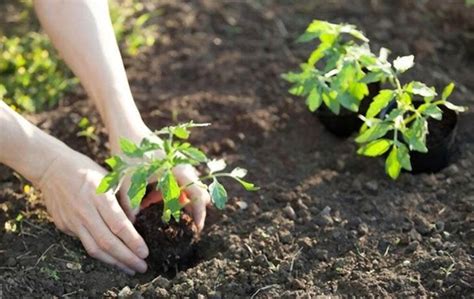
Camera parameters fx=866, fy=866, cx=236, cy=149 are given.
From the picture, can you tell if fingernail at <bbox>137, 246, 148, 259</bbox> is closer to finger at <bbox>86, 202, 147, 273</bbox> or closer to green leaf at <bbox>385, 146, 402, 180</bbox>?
finger at <bbox>86, 202, 147, 273</bbox>

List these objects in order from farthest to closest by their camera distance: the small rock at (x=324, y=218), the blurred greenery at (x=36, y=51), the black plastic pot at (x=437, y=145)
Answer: the blurred greenery at (x=36, y=51)
the black plastic pot at (x=437, y=145)
the small rock at (x=324, y=218)

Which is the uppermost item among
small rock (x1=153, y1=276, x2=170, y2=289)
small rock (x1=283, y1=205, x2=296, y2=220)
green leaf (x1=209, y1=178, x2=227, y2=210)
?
green leaf (x1=209, y1=178, x2=227, y2=210)

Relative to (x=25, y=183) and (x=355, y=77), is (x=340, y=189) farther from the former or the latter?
(x=25, y=183)

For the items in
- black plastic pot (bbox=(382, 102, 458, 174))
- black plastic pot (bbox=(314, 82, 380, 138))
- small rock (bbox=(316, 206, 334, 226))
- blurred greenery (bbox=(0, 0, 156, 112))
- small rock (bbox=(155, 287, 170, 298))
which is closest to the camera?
small rock (bbox=(155, 287, 170, 298))

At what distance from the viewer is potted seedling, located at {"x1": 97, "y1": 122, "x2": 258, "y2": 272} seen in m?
2.05

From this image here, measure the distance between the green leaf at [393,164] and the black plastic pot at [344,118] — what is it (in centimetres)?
32

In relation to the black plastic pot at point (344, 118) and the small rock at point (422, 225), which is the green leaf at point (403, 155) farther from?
the black plastic pot at point (344, 118)

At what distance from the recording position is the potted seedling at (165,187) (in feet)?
6.72

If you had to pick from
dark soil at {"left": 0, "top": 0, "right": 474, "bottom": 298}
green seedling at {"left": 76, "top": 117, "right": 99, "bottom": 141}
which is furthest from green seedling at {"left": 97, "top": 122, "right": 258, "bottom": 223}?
green seedling at {"left": 76, "top": 117, "right": 99, "bottom": 141}

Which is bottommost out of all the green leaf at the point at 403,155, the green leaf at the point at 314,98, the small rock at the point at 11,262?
the small rock at the point at 11,262

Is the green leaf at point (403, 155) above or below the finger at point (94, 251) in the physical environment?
above

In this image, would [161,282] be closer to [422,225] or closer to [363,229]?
[363,229]

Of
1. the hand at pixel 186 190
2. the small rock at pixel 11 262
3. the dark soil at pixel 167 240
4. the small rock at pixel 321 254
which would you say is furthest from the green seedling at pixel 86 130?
the small rock at pixel 321 254

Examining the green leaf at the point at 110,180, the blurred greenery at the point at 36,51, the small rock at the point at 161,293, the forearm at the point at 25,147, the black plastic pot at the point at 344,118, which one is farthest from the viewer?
the blurred greenery at the point at 36,51
